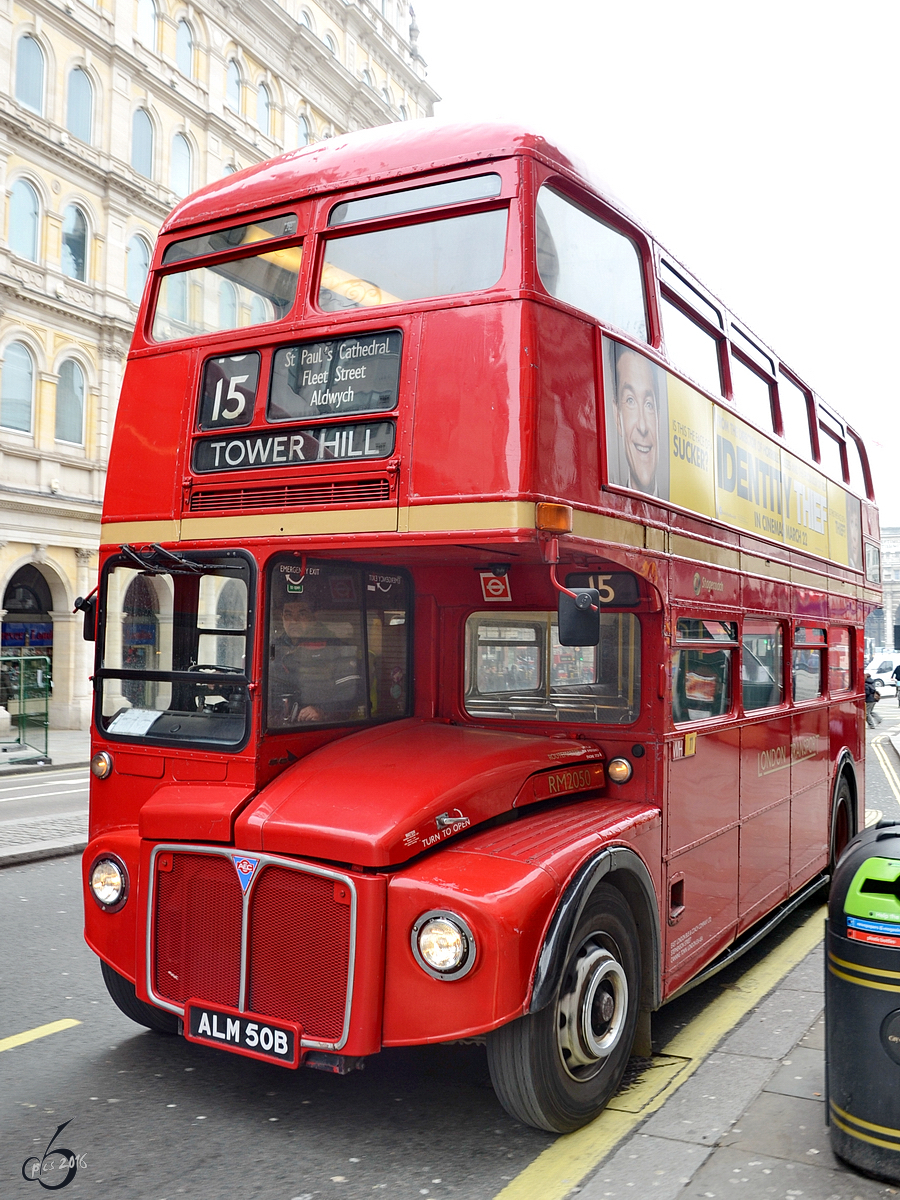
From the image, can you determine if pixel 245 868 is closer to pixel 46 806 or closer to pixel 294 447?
pixel 294 447

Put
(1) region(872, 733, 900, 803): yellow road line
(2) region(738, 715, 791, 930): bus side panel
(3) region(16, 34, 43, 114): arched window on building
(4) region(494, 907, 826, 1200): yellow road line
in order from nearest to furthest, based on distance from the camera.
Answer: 1. (4) region(494, 907, 826, 1200): yellow road line
2. (2) region(738, 715, 791, 930): bus side panel
3. (1) region(872, 733, 900, 803): yellow road line
4. (3) region(16, 34, 43, 114): arched window on building

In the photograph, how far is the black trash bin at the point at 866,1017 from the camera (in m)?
3.55

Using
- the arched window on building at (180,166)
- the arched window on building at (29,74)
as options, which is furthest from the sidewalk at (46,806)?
the arched window on building at (180,166)

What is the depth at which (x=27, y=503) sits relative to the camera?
74.6 ft

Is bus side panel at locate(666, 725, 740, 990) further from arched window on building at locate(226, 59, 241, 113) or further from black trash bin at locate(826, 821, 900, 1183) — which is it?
arched window on building at locate(226, 59, 241, 113)

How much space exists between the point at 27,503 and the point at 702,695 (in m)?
20.1

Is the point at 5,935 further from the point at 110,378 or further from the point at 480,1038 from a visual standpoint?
the point at 110,378

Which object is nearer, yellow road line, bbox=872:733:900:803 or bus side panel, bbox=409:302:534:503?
bus side panel, bbox=409:302:534:503

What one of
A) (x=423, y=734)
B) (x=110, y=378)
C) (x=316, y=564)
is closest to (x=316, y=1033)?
(x=423, y=734)

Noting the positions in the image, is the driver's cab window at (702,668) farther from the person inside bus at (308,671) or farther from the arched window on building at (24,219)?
the arched window on building at (24,219)

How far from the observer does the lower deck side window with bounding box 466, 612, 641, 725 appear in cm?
511

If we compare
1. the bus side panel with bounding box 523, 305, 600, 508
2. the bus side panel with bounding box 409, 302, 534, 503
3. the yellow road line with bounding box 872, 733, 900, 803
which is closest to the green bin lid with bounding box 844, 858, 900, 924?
the bus side panel with bounding box 523, 305, 600, 508

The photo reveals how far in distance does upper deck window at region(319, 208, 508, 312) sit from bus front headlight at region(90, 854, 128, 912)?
256 cm

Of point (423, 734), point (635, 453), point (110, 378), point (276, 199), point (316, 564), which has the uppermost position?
point (110, 378)
